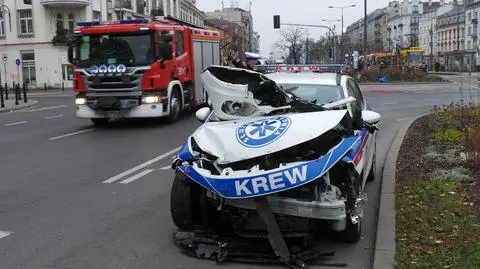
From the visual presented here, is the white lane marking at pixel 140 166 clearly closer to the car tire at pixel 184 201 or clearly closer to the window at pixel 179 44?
the car tire at pixel 184 201

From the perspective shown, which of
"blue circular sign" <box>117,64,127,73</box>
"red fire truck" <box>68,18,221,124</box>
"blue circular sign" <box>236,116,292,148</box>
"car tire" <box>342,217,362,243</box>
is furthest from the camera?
"red fire truck" <box>68,18,221,124</box>

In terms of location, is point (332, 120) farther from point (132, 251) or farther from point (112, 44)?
point (112, 44)

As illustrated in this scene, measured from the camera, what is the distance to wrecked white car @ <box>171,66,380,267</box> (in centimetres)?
494

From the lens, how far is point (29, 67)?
180 feet

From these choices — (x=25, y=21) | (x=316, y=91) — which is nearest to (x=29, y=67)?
(x=25, y=21)

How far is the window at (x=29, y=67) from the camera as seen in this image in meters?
54.8

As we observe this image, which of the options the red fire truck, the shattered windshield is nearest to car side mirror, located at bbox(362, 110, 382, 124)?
the shattered windshield

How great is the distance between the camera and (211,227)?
5.61 m

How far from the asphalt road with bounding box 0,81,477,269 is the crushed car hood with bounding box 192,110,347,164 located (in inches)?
38.9

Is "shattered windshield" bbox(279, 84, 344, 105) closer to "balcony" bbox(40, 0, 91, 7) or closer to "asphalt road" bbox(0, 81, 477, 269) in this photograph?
"asphalt road" bbox(0, 81, 477, 269)

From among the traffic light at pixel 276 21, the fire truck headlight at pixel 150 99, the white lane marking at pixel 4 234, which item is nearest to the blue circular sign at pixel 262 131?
the white lane marking at pixel 4 234

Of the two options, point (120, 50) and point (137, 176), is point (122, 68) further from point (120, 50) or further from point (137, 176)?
point (137, 176)

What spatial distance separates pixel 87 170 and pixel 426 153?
5.50m

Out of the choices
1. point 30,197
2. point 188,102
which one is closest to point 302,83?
point 30,197
